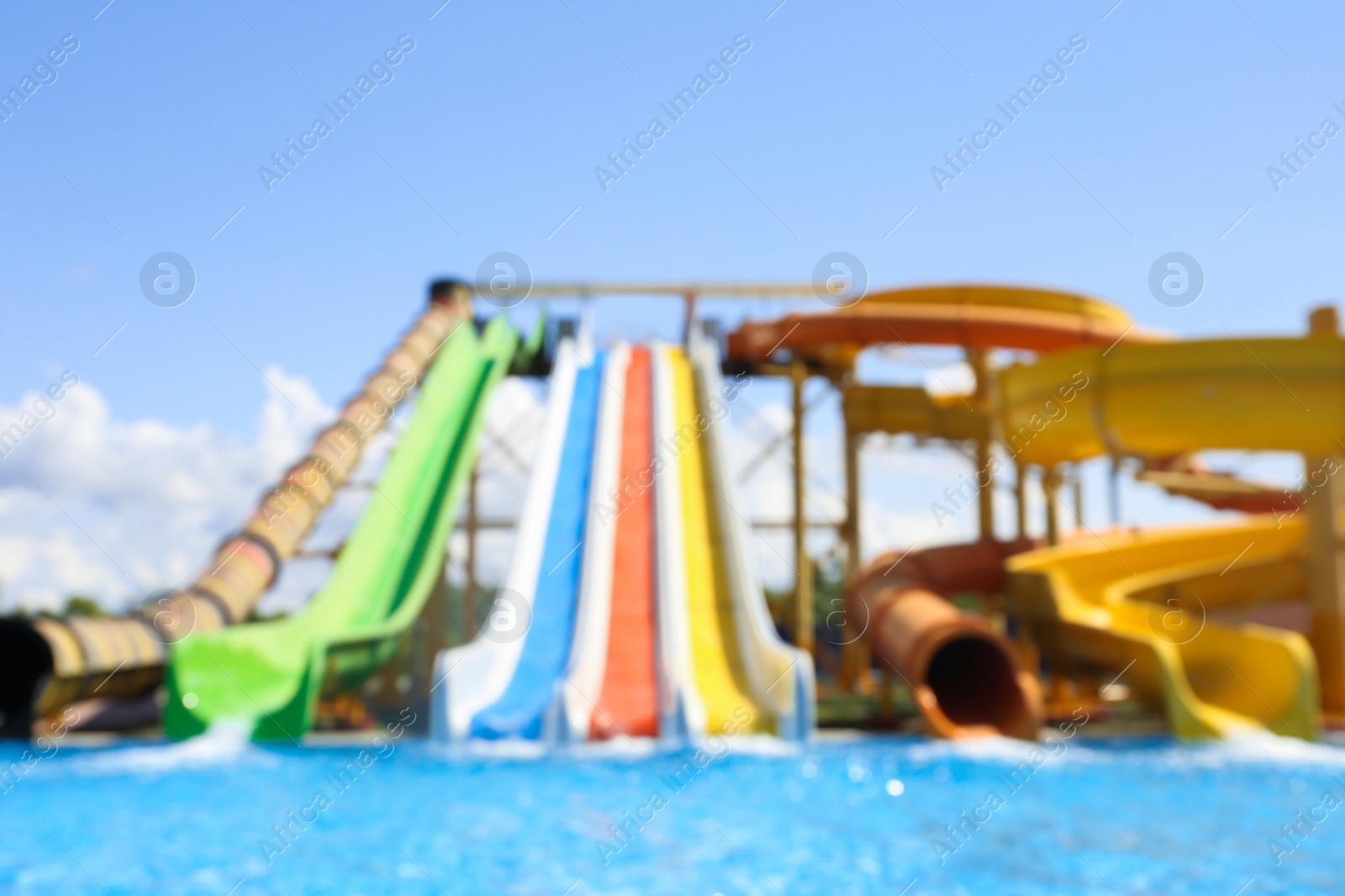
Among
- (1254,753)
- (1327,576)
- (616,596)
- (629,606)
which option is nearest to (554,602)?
(616,596)

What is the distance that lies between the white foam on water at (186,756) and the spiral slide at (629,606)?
4.53 feet

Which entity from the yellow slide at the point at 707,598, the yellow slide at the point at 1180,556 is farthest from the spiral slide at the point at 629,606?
the yellow slide at the point at 1180,556

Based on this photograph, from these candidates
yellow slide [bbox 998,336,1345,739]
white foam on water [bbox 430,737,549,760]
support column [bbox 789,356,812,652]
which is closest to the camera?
white foam on water [bbox 430,737,549,760]

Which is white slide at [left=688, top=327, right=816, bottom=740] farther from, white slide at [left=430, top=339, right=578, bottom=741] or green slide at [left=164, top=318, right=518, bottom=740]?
green slide at [left=164, top=318, right=518, bottom=740]

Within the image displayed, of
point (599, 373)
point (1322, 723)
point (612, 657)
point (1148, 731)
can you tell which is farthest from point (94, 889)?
point (599, 373)

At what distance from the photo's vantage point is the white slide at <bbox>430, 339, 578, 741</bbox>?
8711 millimetres

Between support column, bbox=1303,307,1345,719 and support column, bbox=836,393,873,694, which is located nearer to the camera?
support column, bbox=1303,307,1345,719

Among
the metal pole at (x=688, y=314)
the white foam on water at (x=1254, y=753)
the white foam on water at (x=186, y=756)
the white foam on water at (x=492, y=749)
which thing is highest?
the metal pole at (x=688, y=314)

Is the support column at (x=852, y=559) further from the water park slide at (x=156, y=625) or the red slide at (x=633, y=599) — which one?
Result: the water park slide at (x=156, y=625)

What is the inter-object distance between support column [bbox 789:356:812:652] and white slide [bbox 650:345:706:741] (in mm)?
1610

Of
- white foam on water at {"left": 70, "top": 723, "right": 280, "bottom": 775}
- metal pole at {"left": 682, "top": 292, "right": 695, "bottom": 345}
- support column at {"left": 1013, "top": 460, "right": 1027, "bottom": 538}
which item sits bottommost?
white foam on water at {"left": 70, "top": 723, "right": 280, "bottom": 775}

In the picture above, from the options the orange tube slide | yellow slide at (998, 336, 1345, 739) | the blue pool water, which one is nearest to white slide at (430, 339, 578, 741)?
the blue pool water

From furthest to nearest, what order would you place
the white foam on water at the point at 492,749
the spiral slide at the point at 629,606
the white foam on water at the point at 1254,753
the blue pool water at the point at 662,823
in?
the spiral slide at the point at 629,606 < the white foam on water at the point at 1254,753 < the white foam on water at the point at 492,749 < the blue pool water at the point at 662,823

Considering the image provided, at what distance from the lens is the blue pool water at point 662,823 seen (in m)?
4.73
